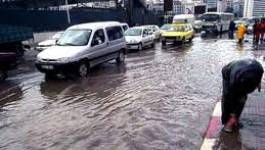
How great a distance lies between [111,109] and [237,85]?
136 inches

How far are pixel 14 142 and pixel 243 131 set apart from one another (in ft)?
13.5

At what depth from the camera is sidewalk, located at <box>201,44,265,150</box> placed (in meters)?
5.76

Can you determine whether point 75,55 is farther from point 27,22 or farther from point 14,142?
point 27,22

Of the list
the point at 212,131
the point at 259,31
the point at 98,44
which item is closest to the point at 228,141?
the point at 212,131

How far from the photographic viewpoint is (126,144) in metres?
6.07

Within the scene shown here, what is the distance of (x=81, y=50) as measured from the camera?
12.7 metres

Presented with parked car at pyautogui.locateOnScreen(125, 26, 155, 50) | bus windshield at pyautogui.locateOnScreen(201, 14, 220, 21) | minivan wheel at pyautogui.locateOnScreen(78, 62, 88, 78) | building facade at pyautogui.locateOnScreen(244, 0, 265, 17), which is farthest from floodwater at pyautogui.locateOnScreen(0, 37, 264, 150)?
building facade at pyautogui.locateOnScreen(244, 0, 265, 17)

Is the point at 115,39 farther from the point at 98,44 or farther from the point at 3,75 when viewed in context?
the point at 3,75

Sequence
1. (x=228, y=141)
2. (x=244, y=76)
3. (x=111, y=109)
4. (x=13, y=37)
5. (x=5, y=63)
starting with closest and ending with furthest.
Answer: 1. (x=244, y=76)
2. (x=228, y=141)
3. (x=111, y=109)
4. (x=5, y=63)
5. (x=13, y=37)

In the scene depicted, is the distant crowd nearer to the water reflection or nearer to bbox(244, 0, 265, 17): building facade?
the water reflection

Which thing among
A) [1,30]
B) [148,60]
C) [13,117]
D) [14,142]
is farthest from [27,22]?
[14,142]

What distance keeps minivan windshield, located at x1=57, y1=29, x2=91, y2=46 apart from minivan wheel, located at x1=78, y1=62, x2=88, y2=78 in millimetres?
812

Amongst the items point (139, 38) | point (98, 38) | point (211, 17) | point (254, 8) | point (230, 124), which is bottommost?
point (254, 8)

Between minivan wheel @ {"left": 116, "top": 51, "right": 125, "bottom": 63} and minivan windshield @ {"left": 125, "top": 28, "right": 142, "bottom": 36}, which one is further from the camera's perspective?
minivan windshield @ {"left": 125, "top": 28, "right": 142, "bottom": 36}
